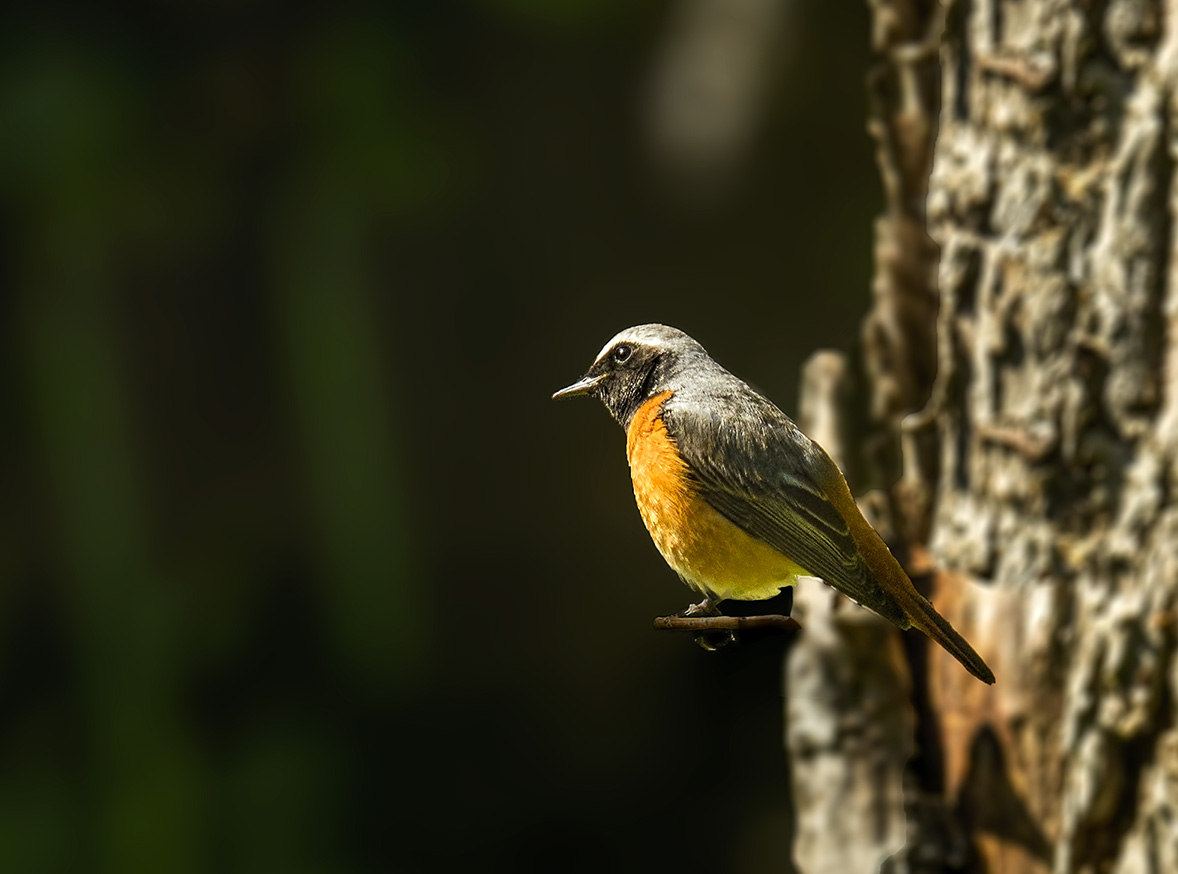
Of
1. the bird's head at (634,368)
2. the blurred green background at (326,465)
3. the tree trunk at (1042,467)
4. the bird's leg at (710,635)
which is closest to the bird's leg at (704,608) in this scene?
the bird's leg at (710,635)

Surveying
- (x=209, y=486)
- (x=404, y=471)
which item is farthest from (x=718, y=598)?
(x=209, y=486)

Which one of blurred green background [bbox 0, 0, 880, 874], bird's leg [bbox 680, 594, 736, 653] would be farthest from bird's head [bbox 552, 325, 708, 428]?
blurred green background [bbox 0, 0, 880, 874]

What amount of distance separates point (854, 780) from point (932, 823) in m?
0.22

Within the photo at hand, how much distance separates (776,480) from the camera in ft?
3.86

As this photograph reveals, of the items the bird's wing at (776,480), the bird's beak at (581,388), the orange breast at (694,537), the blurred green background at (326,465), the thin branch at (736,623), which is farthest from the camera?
the blurred green background at (326,465)

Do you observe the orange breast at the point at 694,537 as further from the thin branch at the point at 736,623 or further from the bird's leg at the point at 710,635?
the thin branch at the point at 736,623

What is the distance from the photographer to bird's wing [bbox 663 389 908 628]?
1140 millimetres

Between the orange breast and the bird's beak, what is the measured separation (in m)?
0.14

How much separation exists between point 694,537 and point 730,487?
0.11 meters

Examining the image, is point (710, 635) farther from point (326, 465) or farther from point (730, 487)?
point (326, 465)

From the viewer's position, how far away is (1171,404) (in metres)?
3.29

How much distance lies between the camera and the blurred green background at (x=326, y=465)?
17.4ft

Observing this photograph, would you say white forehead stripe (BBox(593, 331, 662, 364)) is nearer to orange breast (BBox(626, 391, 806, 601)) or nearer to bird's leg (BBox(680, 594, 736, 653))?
orange breast (BBox(626, 391, 806, 601))

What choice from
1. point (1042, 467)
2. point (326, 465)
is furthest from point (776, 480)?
point (326, 465)
